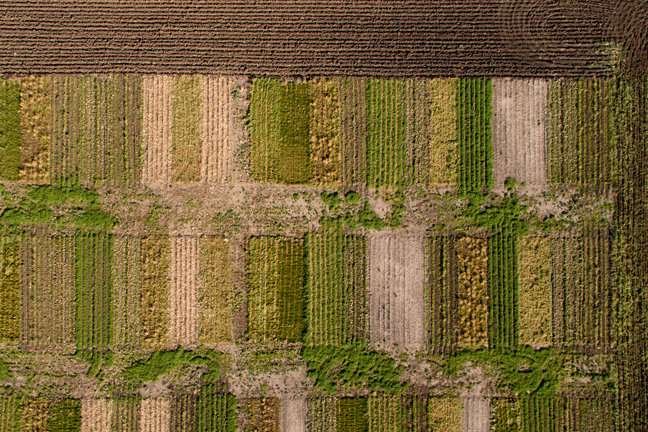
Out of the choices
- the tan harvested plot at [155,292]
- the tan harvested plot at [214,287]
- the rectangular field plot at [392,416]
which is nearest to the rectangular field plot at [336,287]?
the rectangular field plot at [392,416]

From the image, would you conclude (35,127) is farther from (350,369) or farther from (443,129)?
(443,129)

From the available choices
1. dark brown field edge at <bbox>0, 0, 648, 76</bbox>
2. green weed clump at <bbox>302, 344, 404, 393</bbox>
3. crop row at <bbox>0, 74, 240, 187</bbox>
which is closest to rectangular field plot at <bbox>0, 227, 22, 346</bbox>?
crop row at <bbox>0, 74, 240, 187</bbox>

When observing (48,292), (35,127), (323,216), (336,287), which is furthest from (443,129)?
(48,292)

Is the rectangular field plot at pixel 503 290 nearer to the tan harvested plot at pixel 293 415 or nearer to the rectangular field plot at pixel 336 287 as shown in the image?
the rectangular field plot at pixel 336 287

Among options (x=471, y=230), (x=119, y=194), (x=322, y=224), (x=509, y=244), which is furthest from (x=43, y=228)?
(x=509, y=244)

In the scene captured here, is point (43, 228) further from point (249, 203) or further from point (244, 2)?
point (244, 2)

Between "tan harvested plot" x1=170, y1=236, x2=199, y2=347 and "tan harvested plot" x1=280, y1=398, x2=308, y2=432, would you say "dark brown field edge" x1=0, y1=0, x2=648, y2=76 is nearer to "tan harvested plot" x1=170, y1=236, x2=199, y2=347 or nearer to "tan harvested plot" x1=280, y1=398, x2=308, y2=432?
"tan harvested plot" x1=170, y1=236, x2=199, y2=347
